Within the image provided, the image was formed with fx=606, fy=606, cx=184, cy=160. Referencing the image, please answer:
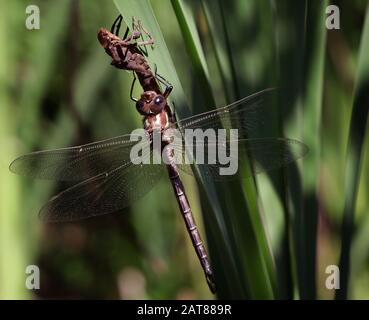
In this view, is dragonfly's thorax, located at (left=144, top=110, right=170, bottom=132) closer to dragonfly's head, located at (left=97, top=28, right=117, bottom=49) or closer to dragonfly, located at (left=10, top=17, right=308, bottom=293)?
dragonfly, located at (left=10, top=17, right=308, bottom=293)

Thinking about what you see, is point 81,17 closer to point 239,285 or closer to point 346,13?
point 346,13

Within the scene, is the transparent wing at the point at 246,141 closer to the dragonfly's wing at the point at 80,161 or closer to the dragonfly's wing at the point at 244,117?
the dragonfly's wing at the point at 244,117

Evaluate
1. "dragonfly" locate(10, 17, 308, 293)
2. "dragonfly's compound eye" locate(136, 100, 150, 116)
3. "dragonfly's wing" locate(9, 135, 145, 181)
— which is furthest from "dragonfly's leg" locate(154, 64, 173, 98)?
"dragonfly's wing" locate(9, 135, 145, 181)

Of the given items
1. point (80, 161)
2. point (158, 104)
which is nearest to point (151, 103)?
point (158, 104)

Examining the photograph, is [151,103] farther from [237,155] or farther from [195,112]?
[237,155]

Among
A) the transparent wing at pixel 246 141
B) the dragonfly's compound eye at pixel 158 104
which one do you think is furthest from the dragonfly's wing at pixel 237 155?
the dragonfly's compound eye at pixel 158 104

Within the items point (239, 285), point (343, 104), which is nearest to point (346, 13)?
point (343, 104)
